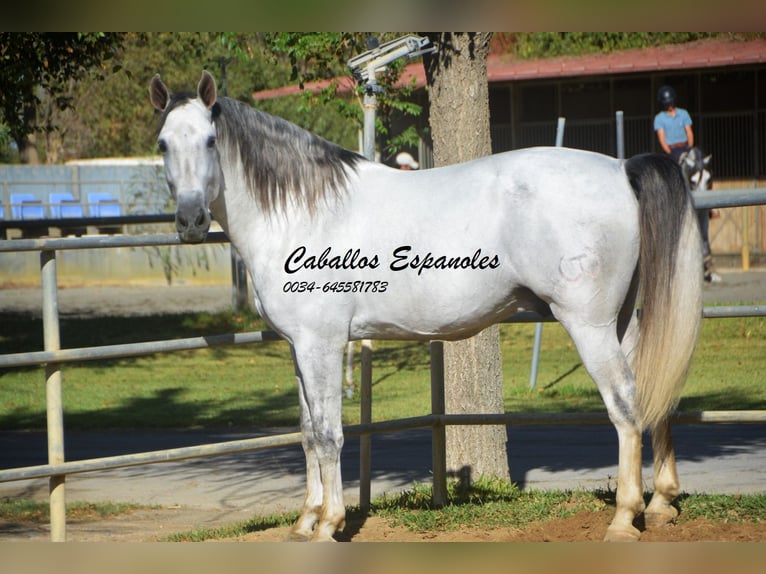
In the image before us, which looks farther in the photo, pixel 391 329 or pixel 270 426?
pixel 270 426

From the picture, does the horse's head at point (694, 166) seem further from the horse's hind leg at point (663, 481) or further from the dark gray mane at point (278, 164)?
the dark gray mane at point (278, 164)

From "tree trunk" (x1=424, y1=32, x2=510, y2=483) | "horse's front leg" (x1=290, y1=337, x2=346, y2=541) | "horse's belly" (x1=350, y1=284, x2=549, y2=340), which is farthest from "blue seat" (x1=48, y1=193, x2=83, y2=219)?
"horse's belly" (x1=350, y1=284, x2=549, y2=340)

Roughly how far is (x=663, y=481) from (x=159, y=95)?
3.10 metres

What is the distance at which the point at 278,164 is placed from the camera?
4918mm

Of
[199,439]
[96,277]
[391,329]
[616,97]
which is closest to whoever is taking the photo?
[391,329]

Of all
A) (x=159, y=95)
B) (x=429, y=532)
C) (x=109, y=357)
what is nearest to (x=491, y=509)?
(x=429, y=532)

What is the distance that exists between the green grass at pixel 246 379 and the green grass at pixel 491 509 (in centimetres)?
291

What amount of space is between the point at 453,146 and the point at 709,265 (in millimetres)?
9466

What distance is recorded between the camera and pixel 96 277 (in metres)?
21.6

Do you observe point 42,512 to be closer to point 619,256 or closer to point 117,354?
point 117,354

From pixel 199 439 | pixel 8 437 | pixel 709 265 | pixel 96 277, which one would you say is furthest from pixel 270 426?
pixel 96 277

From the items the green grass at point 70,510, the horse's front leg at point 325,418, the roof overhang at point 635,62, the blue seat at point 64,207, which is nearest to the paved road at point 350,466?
the green grass at point 70,510

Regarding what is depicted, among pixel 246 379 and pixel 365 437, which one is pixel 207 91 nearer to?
pixel 365 437

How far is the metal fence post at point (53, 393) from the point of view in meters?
4.87
